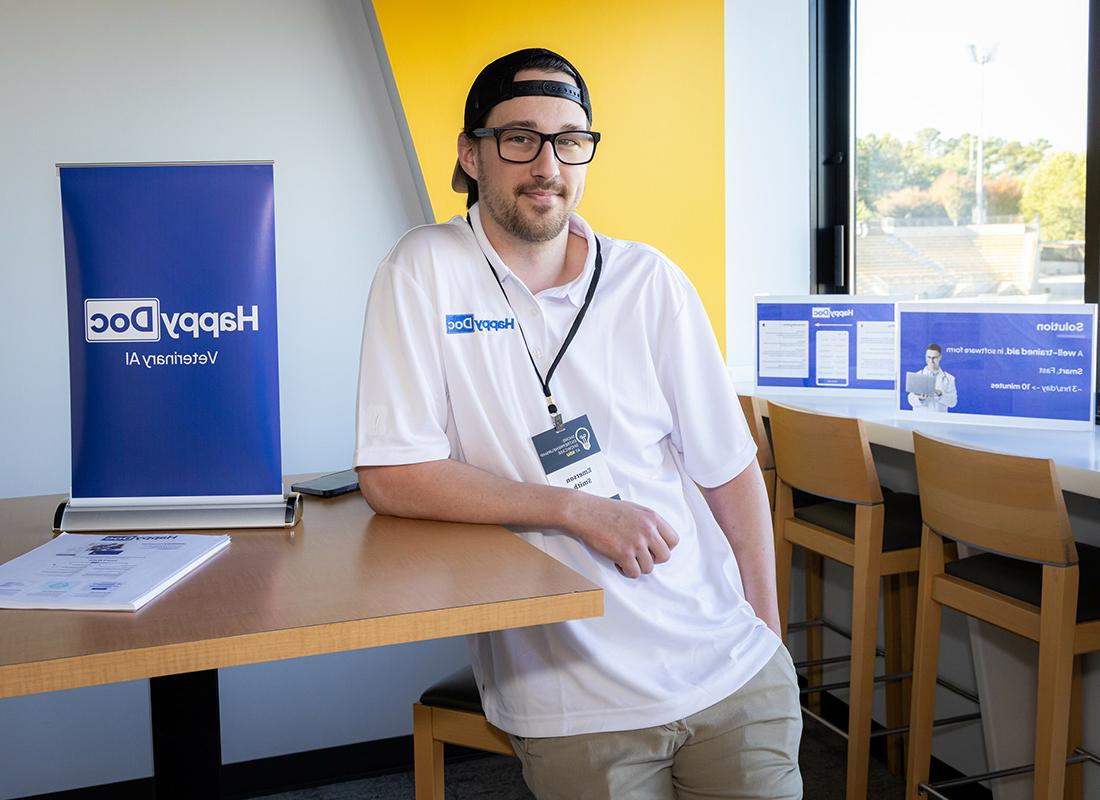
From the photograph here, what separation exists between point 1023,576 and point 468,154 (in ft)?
4.82

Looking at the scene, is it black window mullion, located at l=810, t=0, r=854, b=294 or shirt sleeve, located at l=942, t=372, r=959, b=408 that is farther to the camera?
black window mullion, located at l=810, t=0, r=854, b=294

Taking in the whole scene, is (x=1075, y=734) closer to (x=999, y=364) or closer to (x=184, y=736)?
(x=999, y=364)

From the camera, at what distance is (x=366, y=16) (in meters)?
3.14

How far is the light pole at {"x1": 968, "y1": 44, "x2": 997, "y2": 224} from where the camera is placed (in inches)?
130

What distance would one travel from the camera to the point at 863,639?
8.86 ft

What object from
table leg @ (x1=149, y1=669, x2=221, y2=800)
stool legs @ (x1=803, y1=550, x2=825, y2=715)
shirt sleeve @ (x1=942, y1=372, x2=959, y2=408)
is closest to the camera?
table leg @ (x1=149, y1=669, x2=221, y2=800)

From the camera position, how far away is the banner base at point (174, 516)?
1.51 metres

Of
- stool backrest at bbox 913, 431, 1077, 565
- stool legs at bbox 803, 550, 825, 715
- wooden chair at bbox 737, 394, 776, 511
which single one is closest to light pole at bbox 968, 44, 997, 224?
wooden chair at bbox 737, 394, 776, 511

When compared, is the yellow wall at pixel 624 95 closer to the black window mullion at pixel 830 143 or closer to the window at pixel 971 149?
the black window mullion at pixel 830 143

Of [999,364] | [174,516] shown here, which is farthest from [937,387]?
[174,516]

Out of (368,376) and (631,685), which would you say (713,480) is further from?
(368,376)

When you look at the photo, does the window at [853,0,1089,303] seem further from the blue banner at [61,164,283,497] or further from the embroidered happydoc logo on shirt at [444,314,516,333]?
the blue banner at [61,164,283,497]

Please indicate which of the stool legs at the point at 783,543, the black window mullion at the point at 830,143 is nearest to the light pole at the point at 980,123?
the black window mullion at the point at 830,143

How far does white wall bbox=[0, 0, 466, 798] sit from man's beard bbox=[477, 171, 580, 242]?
148 centimetres
